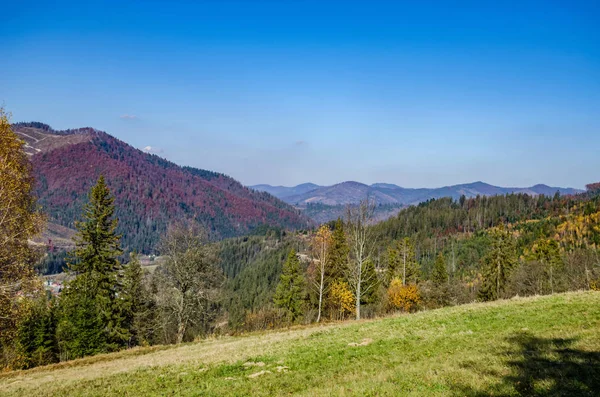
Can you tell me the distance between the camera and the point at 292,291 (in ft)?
193

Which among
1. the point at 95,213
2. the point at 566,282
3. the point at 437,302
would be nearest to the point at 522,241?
the point at 566,282

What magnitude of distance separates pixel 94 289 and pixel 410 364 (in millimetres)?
36375

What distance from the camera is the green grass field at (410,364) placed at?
10.6 meters

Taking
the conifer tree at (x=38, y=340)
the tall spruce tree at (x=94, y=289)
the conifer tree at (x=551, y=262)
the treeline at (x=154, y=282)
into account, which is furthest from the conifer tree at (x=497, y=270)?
the conifer tree at (x=38, y=340)

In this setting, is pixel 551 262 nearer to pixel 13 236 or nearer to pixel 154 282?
pixel 154 282

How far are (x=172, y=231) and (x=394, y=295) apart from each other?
4244cm

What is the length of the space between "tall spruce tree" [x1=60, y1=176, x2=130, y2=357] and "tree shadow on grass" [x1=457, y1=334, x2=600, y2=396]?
3872 centimetres

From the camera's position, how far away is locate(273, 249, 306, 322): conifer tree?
192 feet

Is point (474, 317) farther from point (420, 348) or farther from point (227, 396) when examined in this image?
point (227, 396)

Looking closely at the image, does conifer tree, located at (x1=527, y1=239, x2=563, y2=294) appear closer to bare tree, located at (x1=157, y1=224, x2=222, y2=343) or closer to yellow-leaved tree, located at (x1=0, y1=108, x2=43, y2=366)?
bare tree, located at (x1=157, y1=224, x2=222, y2=343)

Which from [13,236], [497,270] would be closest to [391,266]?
[497,270]

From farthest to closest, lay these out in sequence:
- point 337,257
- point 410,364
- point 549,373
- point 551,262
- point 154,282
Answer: point 551,262 → point 337,257 → point 154,282 → point 410,364 → point 549,373

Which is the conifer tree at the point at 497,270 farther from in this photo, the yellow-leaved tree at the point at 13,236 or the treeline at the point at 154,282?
the yellow-leaved tree at the point at 13,236

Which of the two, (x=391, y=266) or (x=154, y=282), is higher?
(x=154, y=282)
